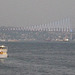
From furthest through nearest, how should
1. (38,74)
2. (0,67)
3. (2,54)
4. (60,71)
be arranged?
(2,54) < (0,67) < (60,71) < (38,74)

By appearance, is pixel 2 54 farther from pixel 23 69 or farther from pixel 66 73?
pixel 66 73

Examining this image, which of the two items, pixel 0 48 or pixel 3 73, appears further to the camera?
pixel 0 48

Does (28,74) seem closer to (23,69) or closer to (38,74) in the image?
(38,74)

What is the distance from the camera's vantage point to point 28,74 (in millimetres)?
40250

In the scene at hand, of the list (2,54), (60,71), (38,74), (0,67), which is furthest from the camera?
(2,54)

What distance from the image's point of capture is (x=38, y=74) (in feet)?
132

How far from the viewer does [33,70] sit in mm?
43812

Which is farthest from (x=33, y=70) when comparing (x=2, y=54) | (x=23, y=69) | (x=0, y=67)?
(x=2, y=54)

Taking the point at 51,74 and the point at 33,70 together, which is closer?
the point at 51,74

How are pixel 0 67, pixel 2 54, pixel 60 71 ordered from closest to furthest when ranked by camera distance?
pixel 60 71, pixel 0 67, pixel 2 54

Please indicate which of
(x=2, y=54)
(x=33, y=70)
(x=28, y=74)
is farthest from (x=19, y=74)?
(x=2, y=54)

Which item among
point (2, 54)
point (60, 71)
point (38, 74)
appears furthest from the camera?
point (2, 54)

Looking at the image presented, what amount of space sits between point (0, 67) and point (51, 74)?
8421 millimetres

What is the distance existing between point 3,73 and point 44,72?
398 cm
